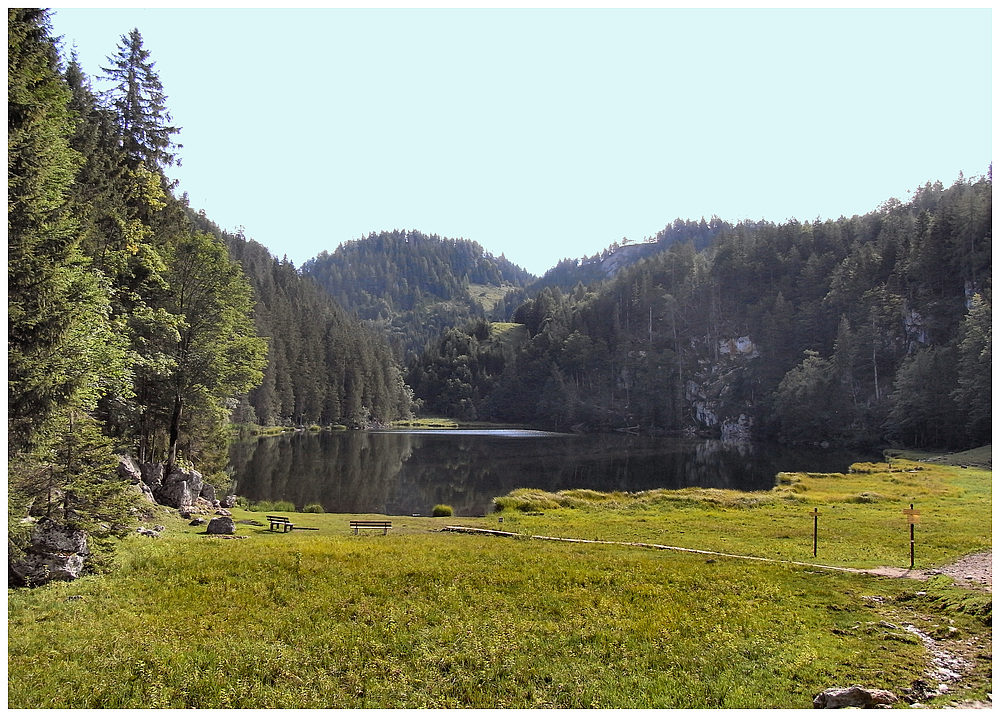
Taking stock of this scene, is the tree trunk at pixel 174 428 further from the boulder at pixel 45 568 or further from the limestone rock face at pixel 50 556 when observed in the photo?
the boulder at pixel 45 568

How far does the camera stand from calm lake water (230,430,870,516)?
164 ft

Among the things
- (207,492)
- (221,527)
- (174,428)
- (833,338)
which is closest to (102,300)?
(221,527)

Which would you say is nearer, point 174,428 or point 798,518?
point 798,518

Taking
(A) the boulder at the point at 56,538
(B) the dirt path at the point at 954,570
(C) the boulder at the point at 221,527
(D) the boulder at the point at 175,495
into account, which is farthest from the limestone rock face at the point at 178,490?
(B) the dirt path at the point at 954,570

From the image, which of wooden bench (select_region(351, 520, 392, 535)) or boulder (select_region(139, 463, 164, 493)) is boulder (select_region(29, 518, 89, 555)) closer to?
wooden bench (select_region(351, 520, 392, 535))

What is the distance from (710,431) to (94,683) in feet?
525

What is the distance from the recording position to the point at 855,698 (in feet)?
32.5

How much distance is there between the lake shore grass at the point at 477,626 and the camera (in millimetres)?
10820

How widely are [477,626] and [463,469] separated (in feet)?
182

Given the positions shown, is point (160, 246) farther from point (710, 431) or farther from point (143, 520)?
point (710, 431)

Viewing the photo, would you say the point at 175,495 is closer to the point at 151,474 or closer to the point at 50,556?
the point at 151,474

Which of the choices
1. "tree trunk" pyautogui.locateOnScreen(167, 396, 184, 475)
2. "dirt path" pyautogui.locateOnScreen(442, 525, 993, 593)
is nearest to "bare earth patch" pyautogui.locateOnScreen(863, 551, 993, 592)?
"dirt path" pyautogui.locateOnScreen(442, 525, 993, 593)

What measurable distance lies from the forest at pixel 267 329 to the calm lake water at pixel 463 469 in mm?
9240

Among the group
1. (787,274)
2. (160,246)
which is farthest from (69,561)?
(787,274)
